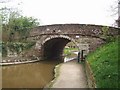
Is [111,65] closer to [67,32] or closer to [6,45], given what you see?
[67,32]

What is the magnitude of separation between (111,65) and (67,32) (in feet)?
41.1

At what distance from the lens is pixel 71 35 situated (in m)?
22.3

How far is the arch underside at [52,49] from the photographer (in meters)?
25.1

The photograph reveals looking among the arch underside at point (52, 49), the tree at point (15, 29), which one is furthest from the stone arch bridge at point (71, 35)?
the tree at point (15, 29)

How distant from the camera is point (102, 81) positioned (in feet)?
27.7

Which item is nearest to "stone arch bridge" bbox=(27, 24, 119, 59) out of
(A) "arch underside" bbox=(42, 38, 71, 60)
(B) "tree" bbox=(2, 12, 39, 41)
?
(A) "arch underside" bbox=(42, 38, 71, 60)

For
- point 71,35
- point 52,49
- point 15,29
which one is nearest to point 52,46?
point 52,49

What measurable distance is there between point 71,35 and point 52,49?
6.72 meters

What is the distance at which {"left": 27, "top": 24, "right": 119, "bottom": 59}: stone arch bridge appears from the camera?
69.0 ft

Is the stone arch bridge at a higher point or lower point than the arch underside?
higher

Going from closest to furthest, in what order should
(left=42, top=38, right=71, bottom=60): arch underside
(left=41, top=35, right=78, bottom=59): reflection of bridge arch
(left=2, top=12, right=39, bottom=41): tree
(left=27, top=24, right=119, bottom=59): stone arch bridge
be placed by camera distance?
(left=27, top=24, right=119, bottom=59): stone arch bridge → (left=41, top=35, right=78, bottom=59): reflection of bridge arch → (left=42, top=38, right=71, bottom=60): arch underside → (left=2, top=12, right=39, bottom=41): tree

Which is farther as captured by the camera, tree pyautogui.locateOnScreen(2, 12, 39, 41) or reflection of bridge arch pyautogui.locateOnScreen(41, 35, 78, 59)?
tree pyautogui.locateOnScreen(2, 12, 39, 41)

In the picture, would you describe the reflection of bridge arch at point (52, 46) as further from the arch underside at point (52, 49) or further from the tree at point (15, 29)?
the tree at point (15, 29)

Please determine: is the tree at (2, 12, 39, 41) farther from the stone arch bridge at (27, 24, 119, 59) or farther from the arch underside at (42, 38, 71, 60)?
the arch underside at (42, 38, 71, 60)
